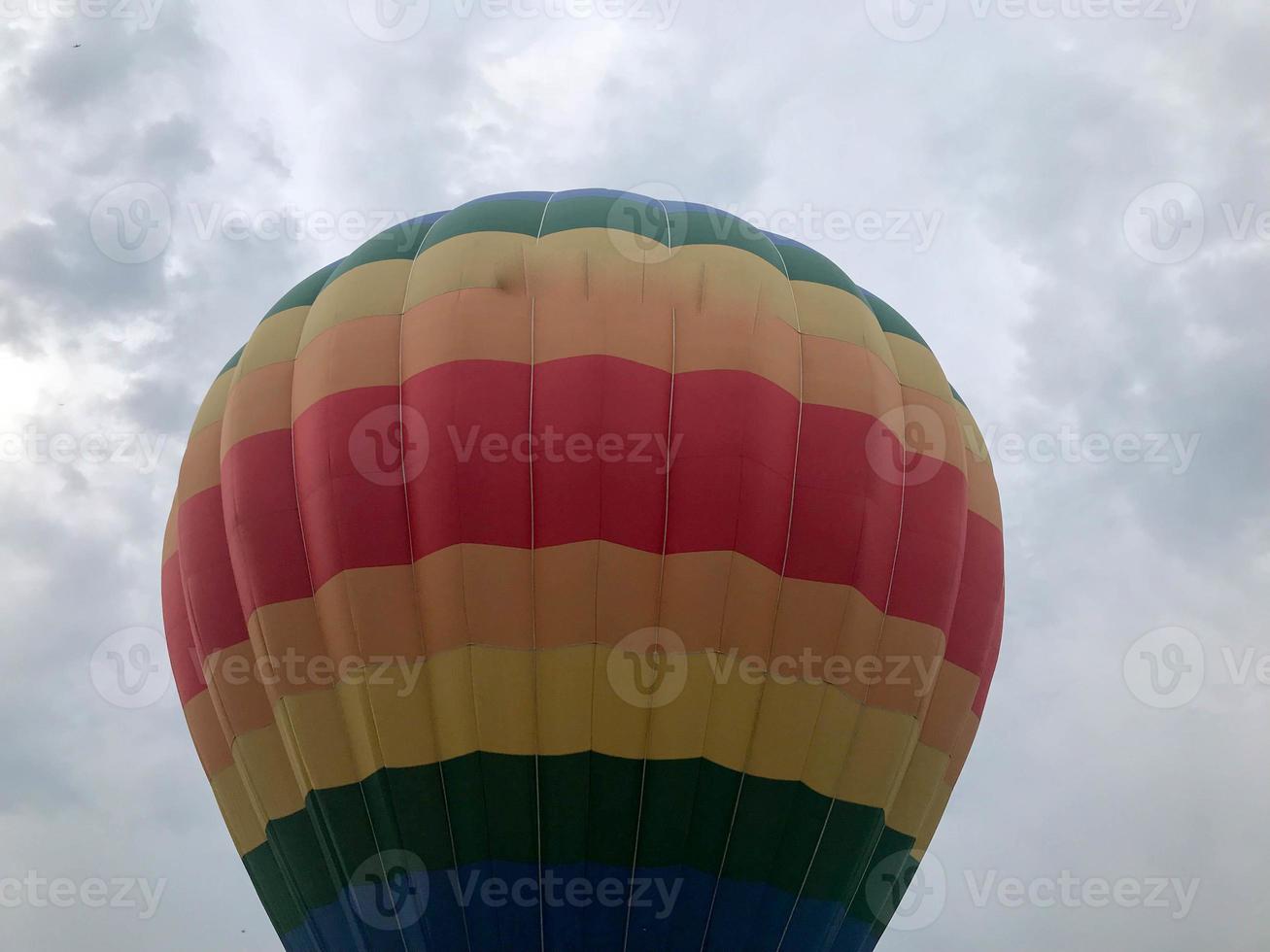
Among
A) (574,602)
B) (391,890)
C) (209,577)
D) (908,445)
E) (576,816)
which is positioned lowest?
(391,890)

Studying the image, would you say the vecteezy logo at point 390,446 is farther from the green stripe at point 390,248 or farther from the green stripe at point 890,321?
the green stripe at point 890,321

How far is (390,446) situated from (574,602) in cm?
149

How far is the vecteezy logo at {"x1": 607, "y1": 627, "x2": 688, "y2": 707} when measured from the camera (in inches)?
288

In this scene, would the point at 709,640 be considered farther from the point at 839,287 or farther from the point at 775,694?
the point at 839,287

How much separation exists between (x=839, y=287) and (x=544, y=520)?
295cm

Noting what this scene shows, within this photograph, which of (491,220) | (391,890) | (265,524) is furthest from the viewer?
(491,220)

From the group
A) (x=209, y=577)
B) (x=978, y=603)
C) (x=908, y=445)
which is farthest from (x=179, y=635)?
(x=978, y=603)

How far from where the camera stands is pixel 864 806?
808 centimetres

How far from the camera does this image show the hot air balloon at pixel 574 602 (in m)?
7.38

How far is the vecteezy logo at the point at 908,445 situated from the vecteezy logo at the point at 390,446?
9.10ft

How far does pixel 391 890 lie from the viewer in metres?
7.51

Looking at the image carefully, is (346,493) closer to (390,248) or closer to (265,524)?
(265,524)

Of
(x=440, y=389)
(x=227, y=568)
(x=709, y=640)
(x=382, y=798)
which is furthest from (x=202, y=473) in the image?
(x=709, y=640)

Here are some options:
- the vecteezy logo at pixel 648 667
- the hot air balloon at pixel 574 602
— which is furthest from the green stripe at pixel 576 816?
the vecteezy logo at pixel 648 667
